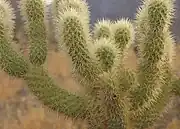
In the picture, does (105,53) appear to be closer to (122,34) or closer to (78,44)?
(78,44)

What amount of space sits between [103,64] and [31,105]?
2.95 meters

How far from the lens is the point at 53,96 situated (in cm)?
424

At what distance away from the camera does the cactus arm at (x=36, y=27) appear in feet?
13.5

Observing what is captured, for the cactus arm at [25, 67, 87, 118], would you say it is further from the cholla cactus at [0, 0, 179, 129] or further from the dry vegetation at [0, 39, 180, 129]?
the dry vegetation at [0, 39, 180, 129]

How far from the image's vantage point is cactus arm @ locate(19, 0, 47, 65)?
412 centimetres

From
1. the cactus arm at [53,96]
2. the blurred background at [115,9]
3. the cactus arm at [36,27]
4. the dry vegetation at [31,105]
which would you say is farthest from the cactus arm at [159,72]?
the blurred background at [115,9]

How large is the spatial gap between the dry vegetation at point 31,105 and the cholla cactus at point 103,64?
169 cm

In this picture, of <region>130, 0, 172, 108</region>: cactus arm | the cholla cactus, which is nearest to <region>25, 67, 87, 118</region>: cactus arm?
the cholla cactus

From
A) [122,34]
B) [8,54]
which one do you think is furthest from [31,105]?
[122,34]

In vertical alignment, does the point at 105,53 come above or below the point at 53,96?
above

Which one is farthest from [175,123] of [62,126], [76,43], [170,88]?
[76,43]

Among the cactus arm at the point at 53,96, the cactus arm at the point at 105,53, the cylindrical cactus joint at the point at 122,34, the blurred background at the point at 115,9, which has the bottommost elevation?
the cactus arm at the point at 53,96

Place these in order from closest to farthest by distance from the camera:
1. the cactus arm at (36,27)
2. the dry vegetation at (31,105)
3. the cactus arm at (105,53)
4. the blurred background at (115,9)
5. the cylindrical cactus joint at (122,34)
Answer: the cactus arm at (105,53) → the cylindrical cactus joint at (122,34) → the cactus arm at (36,27) → the dry vegetation at (31,105) → the blurred background at (115,9)

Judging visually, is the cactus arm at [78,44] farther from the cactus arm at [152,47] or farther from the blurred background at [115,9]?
the blurred background at [115,9]
